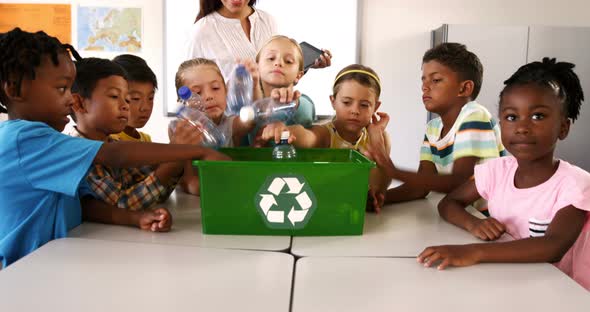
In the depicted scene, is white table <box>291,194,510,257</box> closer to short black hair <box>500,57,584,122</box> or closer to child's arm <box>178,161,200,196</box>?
short black hair <box>500,57,584,122</box>

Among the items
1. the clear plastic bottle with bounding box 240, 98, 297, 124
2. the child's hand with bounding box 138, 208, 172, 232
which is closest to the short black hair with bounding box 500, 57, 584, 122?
the clear plastic bottle with bounding box 240, 98, 297, 124

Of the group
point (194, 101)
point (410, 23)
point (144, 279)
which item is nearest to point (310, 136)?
point (194, 101)

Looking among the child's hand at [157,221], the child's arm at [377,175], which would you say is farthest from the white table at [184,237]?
the child's arm at [377,175]

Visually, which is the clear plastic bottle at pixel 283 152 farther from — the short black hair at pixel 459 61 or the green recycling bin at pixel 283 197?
the short black hair at pixel 459 61

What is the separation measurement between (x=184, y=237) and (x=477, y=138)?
0.95 meters

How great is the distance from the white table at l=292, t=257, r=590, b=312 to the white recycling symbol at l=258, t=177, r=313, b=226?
0.49ft

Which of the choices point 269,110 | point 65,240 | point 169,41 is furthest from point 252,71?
point 169,41

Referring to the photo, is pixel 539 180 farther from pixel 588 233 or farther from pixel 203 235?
pixel 203 235

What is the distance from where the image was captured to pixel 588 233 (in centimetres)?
115

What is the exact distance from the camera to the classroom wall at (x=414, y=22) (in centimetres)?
326

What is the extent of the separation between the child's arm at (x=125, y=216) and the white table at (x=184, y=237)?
0.05 ft

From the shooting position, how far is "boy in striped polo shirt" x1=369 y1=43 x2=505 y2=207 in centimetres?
139

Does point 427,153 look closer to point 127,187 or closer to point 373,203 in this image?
point 373,203

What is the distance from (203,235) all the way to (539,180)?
2.68 ft
